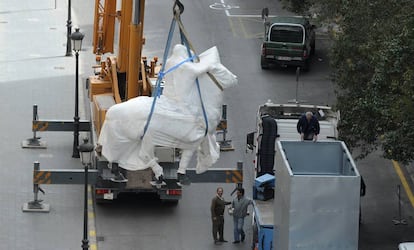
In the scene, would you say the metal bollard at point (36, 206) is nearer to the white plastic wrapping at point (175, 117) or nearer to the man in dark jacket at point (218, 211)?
the man in dark jacket at point (218, 211)

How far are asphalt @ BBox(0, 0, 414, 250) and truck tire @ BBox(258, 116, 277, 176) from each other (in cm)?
283

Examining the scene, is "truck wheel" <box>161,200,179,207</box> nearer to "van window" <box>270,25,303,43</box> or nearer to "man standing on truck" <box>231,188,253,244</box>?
"man standing on truck" <box>231,188,253,244</box>

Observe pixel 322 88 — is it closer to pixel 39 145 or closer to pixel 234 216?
pixel 39 145

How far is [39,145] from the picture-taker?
1513 inches

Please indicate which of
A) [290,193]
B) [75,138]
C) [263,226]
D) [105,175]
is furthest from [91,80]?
[290,193]

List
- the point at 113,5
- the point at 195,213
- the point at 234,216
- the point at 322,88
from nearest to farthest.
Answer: the point at 234,216 < the point at 195,213 < the point at 113,5 < the point at 322,88

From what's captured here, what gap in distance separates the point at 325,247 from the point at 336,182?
1257 millimetres

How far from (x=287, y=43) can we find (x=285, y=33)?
0.53m

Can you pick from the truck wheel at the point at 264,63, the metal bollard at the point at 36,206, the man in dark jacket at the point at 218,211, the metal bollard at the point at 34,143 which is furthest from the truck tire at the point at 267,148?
the truck wheel at the point at 264,63

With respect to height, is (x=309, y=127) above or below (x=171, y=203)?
above

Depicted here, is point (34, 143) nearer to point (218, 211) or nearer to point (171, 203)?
point (171, 203)

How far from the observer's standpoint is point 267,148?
33.1 meters

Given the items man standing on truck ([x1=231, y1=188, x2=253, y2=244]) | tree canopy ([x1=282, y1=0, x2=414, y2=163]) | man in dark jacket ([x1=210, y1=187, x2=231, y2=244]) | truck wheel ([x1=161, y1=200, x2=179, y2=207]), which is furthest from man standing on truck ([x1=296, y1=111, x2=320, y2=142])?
truck wheel ([x1=161, y1=200, x2=179, y2=207])

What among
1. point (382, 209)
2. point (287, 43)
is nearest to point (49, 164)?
point (382, 209)
